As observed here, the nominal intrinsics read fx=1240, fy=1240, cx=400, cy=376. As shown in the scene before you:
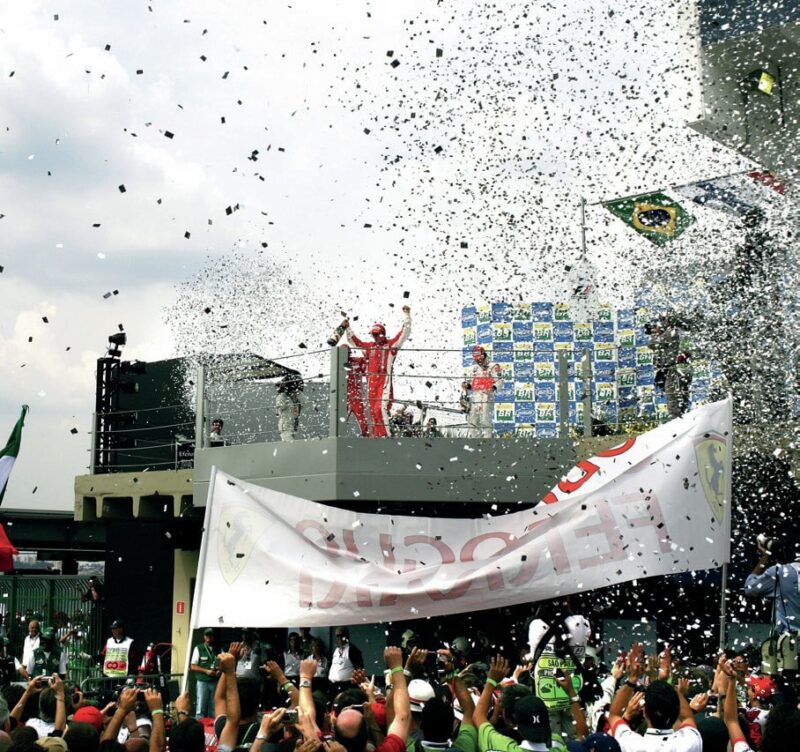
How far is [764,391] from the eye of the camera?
650 inches

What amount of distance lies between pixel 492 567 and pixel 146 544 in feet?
45.2

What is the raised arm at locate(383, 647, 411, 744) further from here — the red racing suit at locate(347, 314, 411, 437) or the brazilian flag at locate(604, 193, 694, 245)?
the brazilian flag at locate(604, 193, 694, 245)

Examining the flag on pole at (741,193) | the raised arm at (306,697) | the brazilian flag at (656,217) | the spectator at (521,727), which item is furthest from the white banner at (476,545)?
the brazilian flag at (656,217)

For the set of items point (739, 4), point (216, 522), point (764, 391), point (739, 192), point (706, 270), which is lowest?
point (216, 522)

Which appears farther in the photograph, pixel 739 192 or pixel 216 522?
pixel 739 192

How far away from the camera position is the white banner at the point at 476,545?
32.0 feet

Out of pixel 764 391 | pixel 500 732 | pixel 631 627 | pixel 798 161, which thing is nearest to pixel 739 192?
pixel 798 161

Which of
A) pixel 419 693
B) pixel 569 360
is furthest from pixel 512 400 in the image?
pixel 419 693

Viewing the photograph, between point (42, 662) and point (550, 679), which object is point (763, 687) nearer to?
point (550, 679)

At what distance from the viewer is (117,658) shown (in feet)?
56.1

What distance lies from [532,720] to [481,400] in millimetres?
10281

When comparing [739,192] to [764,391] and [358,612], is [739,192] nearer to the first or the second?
[764,391]

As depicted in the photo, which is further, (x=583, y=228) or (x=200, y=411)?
(x=583, y=228)

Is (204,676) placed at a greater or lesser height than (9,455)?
lesser
